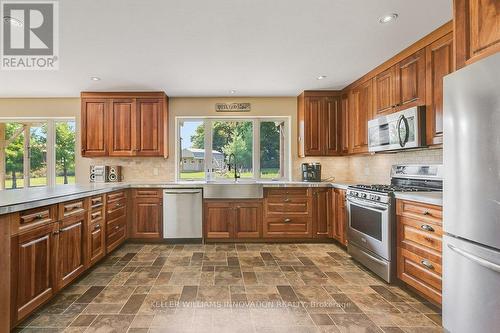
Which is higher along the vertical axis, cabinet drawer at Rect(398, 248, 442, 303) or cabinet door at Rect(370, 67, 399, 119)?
cabinet door at Rect(370, 67, 399, 119)

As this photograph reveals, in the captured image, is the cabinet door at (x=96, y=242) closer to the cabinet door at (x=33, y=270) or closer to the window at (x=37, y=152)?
the cabinet door at (x=33, y=270)

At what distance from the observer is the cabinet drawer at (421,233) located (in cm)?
208

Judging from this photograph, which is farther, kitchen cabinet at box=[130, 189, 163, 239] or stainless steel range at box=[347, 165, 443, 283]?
kitchen cabinet at box=[130, 189, 163, 239]

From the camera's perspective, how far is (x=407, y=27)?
2451 millimetres

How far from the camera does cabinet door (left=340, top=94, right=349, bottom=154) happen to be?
14.0 ft

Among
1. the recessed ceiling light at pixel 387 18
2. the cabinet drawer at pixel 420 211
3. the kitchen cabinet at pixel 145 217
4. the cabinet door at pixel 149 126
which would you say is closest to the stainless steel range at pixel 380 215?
the cabinet drawer at pixel 420 211

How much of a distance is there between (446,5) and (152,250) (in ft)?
13.6

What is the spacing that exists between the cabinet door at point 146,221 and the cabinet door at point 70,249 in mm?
1344

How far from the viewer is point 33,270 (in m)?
1.97

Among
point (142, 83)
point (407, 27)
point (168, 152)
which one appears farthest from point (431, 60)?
point (168, 152)

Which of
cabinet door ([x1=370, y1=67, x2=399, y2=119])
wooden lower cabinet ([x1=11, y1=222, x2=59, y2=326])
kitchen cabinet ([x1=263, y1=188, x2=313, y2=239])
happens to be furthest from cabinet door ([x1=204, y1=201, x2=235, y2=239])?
cabinet door ([x1=370, y1=67, x2=399, y2=119])

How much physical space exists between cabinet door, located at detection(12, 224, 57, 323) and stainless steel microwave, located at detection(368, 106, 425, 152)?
339 cm

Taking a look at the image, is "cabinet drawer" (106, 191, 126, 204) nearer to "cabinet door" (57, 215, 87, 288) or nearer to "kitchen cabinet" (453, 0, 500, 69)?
"cabinet door" (57, 215, 87, 288)

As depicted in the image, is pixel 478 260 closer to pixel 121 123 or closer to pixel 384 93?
pixel 384 93
